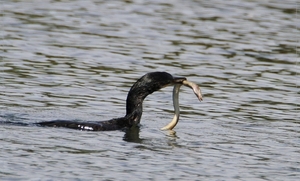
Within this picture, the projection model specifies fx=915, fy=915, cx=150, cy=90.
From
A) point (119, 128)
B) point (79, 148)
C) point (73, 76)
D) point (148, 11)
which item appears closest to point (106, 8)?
point (148, 11)

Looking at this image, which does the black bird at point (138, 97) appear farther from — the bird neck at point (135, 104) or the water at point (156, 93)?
the water at point (156, 93)

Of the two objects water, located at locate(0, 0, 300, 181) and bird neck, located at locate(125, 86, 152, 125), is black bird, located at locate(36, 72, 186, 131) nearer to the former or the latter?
bird neck, located at locate(125, 86, 152, 125)

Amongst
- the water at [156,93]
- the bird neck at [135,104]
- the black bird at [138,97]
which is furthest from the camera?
the bird neck at [135,104]

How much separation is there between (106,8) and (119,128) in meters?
12.1

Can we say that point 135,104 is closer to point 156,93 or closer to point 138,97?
point 138,97

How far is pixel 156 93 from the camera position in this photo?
15.9 metres

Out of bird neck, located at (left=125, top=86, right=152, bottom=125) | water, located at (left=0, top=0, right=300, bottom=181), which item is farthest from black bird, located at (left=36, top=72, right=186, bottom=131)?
water, located at (left=0, top=0, right=300, bottom=181)

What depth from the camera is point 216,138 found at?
1224cm

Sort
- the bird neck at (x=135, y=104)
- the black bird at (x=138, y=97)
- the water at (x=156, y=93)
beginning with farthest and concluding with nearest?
the bird neck at (x=135, y=104) → the black bird at (x=138, y=97) → the water at (x=156, y=93)

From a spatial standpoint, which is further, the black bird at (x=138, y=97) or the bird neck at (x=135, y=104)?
the bird neck at (x=135, y=104)

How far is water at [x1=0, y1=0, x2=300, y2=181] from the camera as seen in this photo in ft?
34.4

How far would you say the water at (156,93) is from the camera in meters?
10.5

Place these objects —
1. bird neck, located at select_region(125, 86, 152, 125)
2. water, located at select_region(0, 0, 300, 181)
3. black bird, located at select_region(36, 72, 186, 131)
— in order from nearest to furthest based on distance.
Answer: water, located at select_region(0, 0, 300, 181), black bird, located at select_region(36, 72, 186, 131), bird neck, located at select_region(125, 86, 152, 125)

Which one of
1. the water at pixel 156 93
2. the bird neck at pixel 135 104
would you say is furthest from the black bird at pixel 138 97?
the water at pixel 156 93
